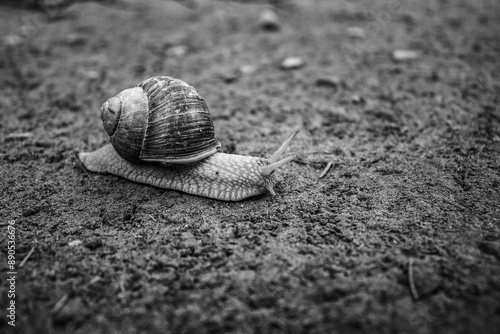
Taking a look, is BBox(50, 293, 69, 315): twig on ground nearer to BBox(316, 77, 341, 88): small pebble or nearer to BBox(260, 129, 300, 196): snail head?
BBox(260, 129, 300, 196): snail head

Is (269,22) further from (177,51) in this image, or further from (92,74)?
(92,74)

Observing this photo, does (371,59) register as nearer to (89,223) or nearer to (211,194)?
(211,194)

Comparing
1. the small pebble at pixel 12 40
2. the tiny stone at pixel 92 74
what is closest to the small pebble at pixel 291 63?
the tiny stone at pixel 92 74

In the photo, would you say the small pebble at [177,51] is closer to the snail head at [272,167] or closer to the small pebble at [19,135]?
the small pebble at [19,135]

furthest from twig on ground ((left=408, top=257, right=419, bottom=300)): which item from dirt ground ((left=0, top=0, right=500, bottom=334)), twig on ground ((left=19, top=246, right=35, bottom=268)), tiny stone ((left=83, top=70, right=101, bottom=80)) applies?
tiny stone ((left=83, top=70, right=101, bottom=80))

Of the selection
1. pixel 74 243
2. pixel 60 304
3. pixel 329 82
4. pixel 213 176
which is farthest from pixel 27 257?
pixel 329 82

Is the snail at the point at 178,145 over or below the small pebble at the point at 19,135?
over

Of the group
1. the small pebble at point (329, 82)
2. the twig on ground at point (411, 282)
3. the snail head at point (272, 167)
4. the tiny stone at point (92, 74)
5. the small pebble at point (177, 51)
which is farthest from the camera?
the small pebble at point (177, 51)
